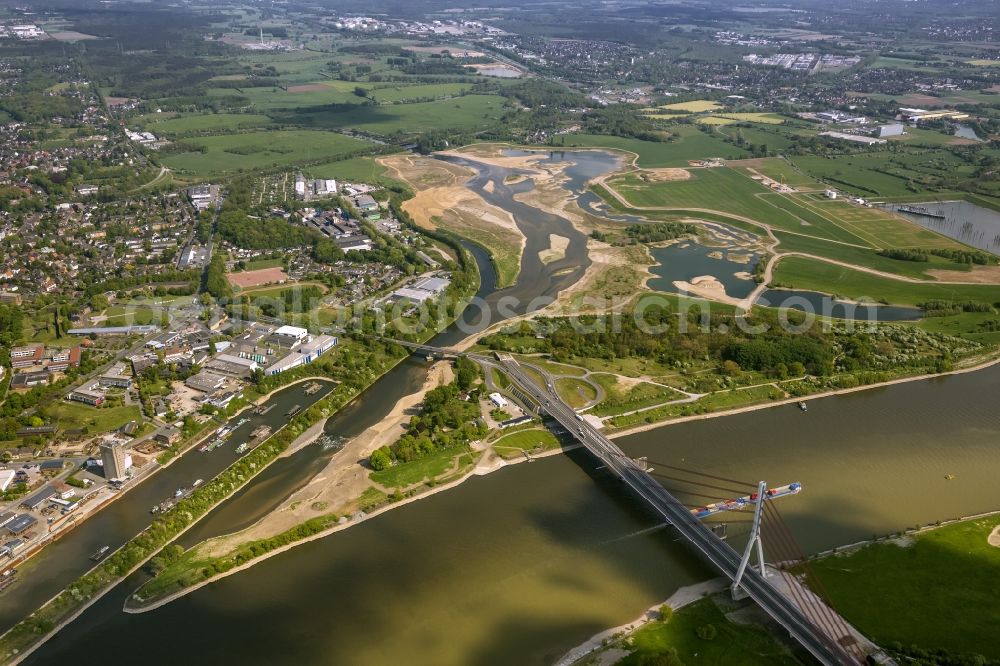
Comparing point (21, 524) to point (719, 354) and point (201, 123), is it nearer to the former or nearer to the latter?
point (719, 354)

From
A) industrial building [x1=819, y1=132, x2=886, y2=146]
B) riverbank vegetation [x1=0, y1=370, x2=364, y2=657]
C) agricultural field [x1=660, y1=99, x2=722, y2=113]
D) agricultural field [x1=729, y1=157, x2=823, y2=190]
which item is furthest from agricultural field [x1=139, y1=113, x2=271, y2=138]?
industrial building [x1=819, y1=132, x2=886, y2=146]

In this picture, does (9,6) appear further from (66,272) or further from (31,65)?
(66,272)

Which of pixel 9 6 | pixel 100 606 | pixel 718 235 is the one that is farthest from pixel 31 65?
pixel 100 606

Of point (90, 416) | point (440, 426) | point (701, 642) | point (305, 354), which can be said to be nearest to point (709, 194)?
point (305, 354)

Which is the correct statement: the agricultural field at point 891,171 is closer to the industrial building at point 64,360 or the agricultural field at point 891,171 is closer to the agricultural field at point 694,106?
the agricultural field at point 694,106

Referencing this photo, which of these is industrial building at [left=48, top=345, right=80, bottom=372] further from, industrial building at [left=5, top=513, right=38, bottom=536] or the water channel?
the water channel
